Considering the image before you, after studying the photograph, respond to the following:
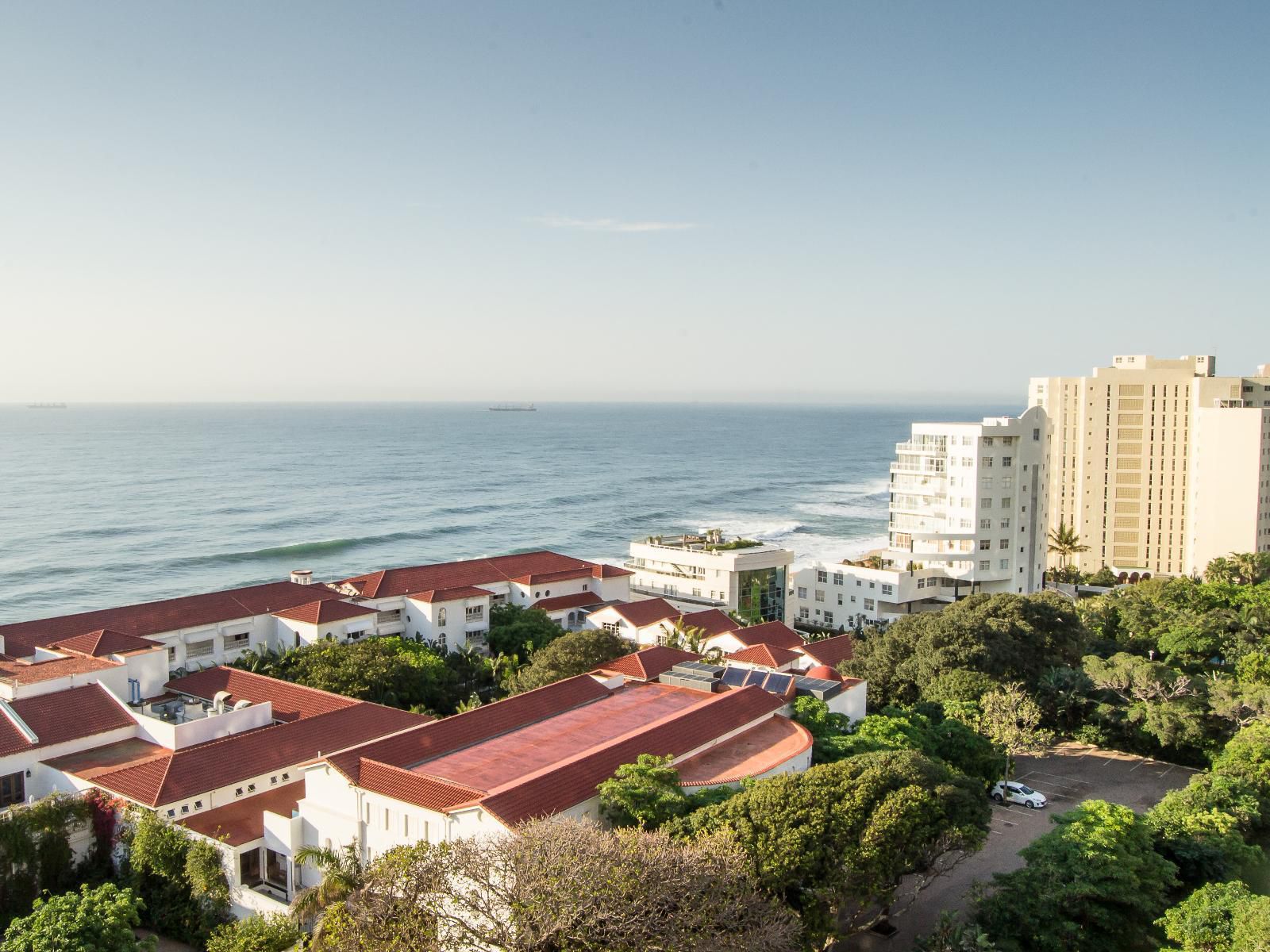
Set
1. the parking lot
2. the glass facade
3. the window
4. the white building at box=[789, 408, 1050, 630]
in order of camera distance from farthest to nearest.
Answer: the white building at box=[789, 408, 1050, 630]
the glass facade
the window
the parking lot

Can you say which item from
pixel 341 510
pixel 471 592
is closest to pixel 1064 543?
pixel 471 592

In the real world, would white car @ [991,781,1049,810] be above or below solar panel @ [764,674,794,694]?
below

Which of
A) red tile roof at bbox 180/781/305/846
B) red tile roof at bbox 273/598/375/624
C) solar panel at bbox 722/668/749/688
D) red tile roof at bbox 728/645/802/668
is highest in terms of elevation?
solar panel at bbox 722/668/749/688

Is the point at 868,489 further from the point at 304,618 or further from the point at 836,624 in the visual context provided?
the point at 304,618

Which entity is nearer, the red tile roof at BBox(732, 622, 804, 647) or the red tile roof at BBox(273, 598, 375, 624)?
the red tile roof at BBox(273, 598, 375, 624)

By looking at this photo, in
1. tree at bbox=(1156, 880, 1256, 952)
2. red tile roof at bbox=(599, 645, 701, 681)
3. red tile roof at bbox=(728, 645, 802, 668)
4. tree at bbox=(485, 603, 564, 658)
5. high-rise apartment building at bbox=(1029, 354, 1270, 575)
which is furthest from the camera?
high-rise apartment building at bbox=(1029, 354, 1270, 575)

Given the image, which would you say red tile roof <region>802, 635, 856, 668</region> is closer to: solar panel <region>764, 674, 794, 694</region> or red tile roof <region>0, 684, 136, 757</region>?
solar panel <region>764, 674, 794, 694</region>

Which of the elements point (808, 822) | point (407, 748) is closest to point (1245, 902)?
point (808, 822)

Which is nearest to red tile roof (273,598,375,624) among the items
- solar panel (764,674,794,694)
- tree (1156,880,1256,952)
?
solar panel (764,674,794,694)
